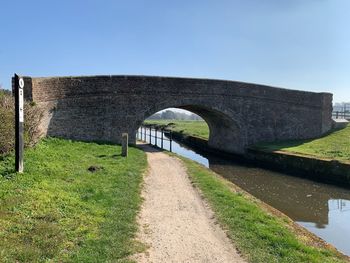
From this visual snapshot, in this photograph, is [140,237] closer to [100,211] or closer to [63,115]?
[100,211]

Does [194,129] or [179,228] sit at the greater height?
[194,129]

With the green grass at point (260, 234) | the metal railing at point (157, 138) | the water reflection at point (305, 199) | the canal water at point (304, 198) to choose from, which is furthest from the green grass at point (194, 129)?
the green grass at point (260, 234)

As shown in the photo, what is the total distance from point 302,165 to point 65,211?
14.6 m

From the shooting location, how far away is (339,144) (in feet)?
76.0

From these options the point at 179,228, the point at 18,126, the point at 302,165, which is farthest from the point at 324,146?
the point at 18,126

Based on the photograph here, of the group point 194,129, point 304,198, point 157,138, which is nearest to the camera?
point 304,198

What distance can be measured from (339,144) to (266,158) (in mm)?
4910

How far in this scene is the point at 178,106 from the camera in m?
24.1

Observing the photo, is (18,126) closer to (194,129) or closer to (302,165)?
(302,165)

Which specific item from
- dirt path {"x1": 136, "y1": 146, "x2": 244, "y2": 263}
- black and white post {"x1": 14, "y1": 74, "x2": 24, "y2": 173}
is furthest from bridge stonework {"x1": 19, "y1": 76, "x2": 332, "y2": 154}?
dirt path {"x1": 136, "y1": 146, "x2": 244, "y2": 263}

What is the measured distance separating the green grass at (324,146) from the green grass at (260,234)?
10.2 m

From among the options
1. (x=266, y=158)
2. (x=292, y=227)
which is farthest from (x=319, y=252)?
(x=266, y=158)

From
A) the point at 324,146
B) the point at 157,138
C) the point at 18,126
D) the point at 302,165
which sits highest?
the point at 18,126

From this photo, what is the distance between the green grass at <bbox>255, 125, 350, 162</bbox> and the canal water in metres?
2.27
